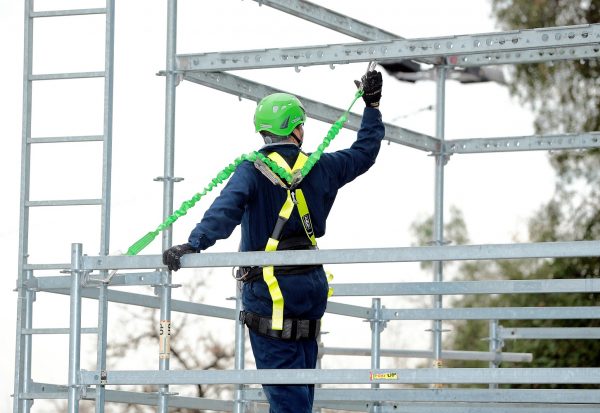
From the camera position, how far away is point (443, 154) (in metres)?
9.94

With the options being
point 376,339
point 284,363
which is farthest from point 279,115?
point 376,339

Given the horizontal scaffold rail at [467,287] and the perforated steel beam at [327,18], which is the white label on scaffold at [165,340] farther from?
the perforated steel beam at [327,18]

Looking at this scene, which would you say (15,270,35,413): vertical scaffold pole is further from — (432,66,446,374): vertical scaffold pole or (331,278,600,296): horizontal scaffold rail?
(432,66,446,374): vertical scaffold pole

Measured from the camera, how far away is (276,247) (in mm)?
5906

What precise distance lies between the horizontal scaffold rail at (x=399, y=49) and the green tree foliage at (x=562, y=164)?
37.8 feet

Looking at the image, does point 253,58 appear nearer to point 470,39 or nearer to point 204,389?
point 470,39

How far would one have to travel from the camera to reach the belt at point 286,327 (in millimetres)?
5895

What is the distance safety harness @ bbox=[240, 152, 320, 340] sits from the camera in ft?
19.3

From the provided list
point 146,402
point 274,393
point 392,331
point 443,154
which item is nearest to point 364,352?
point 443,154

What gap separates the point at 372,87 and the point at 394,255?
4.15 ft

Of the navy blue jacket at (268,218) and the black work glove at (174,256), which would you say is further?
the navy blue jacket at (268,218)

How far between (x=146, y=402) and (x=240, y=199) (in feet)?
8.40

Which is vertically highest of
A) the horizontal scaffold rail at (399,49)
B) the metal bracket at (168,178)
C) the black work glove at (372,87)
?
the horizontal scaffold rail at (399,49)

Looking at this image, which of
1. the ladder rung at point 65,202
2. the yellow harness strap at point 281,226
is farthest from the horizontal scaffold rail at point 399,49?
the yellow harness strap at point 281,226
